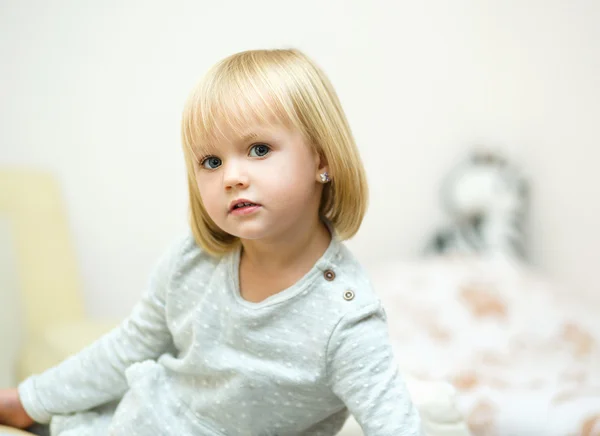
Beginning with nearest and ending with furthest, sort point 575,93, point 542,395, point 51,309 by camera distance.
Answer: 1. point 542,395
2. point 51,309
3. point 575,93

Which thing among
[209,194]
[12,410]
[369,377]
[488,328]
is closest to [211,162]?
[209,194]

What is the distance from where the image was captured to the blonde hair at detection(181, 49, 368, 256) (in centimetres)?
70

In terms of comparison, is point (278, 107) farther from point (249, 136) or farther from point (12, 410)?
point (12, 410)

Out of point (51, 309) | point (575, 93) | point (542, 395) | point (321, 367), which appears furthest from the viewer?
point (575, 93)

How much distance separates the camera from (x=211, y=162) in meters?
0.73

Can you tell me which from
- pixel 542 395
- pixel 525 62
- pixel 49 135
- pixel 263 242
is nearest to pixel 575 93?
pixel 525 62

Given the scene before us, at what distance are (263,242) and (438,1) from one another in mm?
1650

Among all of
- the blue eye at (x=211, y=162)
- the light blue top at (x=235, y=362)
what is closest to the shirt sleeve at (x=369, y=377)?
the light blue top at (x=235, y=362)

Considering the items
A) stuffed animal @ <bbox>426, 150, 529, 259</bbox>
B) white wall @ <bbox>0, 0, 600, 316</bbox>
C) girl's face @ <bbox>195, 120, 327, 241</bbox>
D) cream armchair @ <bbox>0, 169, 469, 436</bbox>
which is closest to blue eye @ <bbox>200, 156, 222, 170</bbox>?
girl's face @ <bbox>195, 120, 327, 241</bbox>

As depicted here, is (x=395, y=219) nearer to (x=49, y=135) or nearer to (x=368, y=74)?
(x=368, y=74)

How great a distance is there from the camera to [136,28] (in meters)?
1.70

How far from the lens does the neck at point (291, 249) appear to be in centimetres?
79

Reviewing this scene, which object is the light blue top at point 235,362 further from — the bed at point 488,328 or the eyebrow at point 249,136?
the bed at point 488,328

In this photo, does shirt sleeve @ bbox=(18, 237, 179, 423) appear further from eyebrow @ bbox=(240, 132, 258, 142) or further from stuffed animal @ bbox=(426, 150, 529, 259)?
stuffed animal @ bbox=(426, 150, 529, 259)
